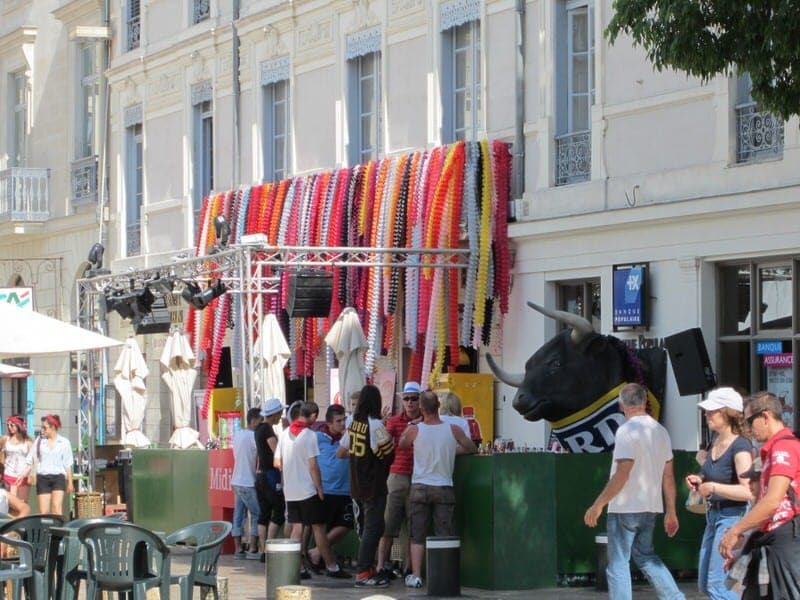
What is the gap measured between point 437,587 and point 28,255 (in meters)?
22.6

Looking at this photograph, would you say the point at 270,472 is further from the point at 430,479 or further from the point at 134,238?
the point at 134,238

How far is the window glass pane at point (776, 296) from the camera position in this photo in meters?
18.5

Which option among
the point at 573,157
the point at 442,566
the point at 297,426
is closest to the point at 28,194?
the point at 573,157

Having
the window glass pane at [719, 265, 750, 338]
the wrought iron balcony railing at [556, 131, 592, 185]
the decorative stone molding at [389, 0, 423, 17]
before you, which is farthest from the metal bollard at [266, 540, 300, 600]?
the decorative stone molding at [389, 0, 423, 17]

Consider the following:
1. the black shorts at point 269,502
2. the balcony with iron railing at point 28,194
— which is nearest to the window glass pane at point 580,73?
the black shorts at point 269,502

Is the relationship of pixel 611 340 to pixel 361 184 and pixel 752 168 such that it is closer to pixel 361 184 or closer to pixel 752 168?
pixel 752 168

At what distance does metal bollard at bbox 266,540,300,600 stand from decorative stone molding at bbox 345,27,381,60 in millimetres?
10907

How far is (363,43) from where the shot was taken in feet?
84.0

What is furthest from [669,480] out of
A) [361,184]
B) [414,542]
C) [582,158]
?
[361,184]

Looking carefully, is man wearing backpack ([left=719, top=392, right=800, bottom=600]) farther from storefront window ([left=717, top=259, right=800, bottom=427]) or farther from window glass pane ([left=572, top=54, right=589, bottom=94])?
window glass pane ([left=572, top=54, right=589, bottom=94])

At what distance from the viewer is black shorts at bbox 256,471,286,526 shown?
19562mm

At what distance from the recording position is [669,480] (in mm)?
13336

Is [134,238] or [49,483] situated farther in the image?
[134,238]

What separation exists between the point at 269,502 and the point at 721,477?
8.21 m
